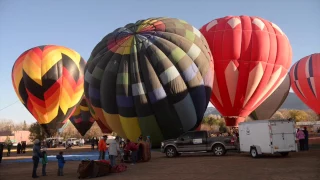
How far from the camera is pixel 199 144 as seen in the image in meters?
17.5

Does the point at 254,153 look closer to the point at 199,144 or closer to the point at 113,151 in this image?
the point at 199,144

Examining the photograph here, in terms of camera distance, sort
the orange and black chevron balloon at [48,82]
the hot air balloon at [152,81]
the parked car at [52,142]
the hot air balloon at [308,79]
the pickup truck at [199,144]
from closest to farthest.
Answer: the pickup truck at [199,144]
the hot air balloon at [152,81]
the orange and black chevron balloon at [48,82]
the hot air balloon at [308,79]
the parked car at [52,142]

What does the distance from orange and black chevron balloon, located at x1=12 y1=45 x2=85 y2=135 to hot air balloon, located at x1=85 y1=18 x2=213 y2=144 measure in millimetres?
11424

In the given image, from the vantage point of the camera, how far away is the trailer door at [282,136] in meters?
14.7

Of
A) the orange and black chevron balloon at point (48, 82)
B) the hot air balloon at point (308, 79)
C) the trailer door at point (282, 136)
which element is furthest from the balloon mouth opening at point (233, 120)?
the orange and black chevron balloon at point (48, 82)

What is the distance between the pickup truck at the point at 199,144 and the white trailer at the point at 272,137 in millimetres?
1670

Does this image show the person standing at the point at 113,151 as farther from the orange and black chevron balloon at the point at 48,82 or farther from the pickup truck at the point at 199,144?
the orange and black chevron balloon at the point at 48,82

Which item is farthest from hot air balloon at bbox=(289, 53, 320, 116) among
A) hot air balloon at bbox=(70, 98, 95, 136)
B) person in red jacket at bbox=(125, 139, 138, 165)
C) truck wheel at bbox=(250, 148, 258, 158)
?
person in red jacket at bbox=(125, 139, 138, 165)

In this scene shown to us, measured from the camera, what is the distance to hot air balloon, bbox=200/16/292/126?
2434cm

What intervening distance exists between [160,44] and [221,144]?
277 inches

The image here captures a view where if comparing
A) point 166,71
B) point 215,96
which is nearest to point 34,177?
point 166,71

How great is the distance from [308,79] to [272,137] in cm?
2413

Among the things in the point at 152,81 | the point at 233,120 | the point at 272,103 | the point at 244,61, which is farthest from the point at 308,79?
the point at 152,81

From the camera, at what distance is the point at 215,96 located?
25.8 m
